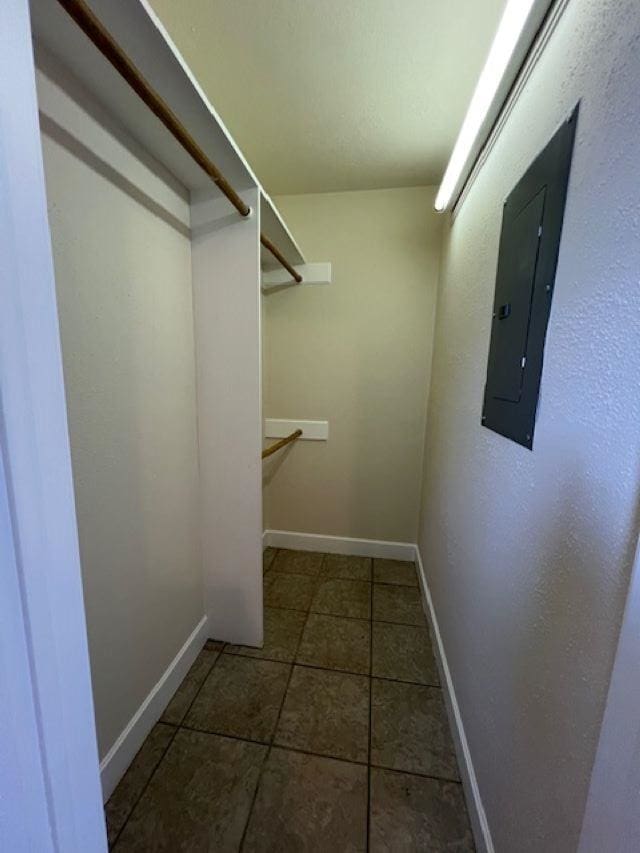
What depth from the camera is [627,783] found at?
1.33 ft

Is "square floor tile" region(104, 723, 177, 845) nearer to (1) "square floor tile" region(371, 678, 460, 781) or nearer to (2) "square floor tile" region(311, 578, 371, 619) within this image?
(1) "square floor tile" region(371, 678, 460, 781)

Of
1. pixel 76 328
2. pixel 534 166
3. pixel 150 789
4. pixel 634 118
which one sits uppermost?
pixel 534 166

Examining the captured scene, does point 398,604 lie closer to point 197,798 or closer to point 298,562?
point 298,562

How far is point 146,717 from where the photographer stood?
3.86 feet

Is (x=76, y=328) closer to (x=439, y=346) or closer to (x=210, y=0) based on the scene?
(x=210, y=0)

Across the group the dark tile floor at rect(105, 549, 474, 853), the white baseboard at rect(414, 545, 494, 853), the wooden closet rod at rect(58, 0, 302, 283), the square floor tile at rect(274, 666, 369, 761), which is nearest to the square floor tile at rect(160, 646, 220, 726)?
the dark tile floor at rect(105, 549, 474, 853)

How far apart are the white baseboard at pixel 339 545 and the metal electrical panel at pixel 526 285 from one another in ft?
5.35

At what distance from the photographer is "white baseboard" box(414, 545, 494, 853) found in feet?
2.92

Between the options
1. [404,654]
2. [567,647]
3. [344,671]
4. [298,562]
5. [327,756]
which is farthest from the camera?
[298,562]

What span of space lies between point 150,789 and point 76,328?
4.60 ft

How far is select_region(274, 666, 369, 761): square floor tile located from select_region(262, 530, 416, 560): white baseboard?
100cm

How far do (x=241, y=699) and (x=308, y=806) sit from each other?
438 millimetres

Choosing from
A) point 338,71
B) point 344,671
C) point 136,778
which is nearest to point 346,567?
point 344,671

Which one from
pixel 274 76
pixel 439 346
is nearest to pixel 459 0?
pixel 274 76
